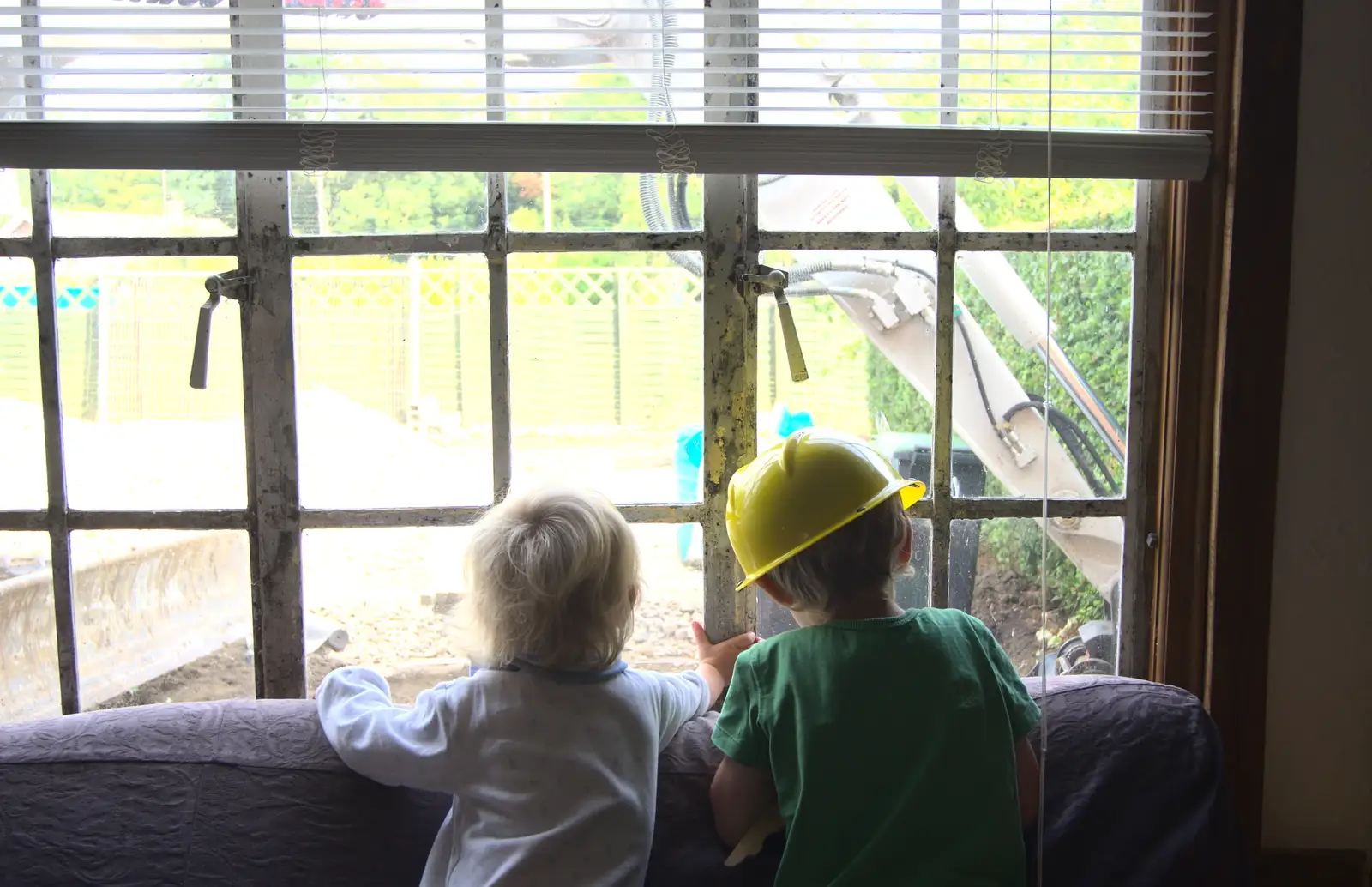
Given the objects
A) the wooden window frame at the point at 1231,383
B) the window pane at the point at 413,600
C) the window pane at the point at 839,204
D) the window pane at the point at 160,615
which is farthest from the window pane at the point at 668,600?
the wooden window frame at the point at 1231,383

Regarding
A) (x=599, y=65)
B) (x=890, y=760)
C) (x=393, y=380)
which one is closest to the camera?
(x=890, y=760)

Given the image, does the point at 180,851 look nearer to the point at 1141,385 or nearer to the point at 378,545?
the point at 378,545

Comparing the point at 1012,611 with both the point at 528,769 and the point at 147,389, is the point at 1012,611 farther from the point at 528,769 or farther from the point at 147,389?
the point at 147,389

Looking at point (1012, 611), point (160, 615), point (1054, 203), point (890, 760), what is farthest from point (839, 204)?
point (160, 615)

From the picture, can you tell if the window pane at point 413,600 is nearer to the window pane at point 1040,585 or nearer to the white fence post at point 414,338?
the white fence post at point 414,338

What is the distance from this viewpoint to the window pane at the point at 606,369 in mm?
1422

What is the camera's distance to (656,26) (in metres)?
1.34

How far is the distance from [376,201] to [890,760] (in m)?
0.97

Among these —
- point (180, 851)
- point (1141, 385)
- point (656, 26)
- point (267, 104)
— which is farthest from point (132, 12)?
point (1141, 385)

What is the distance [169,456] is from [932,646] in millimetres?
1050

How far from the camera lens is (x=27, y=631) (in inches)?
56.6

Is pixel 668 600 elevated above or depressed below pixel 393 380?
below

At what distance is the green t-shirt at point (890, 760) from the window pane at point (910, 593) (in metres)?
0.36

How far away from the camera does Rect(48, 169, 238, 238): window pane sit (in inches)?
54.4
